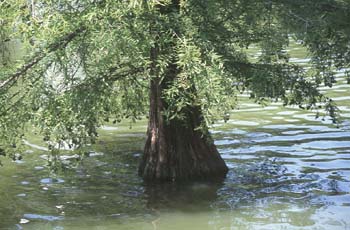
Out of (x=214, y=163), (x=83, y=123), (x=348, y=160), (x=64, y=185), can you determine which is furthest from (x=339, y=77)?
(x=83, y=123)

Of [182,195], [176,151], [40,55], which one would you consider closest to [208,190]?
[182,195]

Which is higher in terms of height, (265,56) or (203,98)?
(265,56)

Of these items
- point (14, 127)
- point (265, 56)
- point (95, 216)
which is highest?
point (265, 56)

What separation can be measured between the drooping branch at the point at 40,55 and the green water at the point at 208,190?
142 centimetres

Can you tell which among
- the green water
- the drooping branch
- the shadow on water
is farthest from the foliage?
the shadow on water

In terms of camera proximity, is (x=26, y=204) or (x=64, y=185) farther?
(x=64, y=185)

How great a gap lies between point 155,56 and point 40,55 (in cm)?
138

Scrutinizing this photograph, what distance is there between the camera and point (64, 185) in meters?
9.71

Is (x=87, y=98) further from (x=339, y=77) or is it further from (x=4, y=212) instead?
(x=339, y=77)

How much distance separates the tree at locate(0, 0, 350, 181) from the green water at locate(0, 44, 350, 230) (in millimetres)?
966

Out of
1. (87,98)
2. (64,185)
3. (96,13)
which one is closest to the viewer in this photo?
(96,13)

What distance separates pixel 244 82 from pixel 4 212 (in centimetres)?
364

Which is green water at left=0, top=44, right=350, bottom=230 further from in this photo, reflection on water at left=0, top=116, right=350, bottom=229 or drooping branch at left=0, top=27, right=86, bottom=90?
drooping branch at left=0, top=27, right=86, bottom=90

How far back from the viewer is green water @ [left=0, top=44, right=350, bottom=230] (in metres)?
7.95
